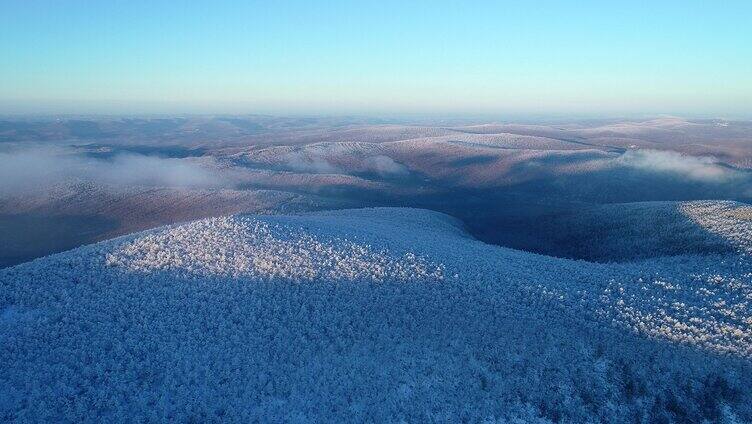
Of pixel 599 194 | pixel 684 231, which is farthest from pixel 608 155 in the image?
pixel 684 231

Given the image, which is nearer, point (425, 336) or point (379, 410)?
point (379, 410)

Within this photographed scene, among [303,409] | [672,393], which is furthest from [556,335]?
[303,409]

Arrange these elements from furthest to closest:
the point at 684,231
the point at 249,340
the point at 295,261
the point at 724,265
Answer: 1. the point at 684,231
2. the point at 724,265
3. the point at 295,261
4. the point at 249,340

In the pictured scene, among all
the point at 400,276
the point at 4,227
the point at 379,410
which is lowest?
the point at 4,227

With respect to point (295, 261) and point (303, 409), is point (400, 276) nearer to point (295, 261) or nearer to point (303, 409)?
point (295, 261)

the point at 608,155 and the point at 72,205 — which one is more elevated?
the point at 608,155

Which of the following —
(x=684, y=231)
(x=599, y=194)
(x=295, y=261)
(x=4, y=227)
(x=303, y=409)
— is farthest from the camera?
(x=599, y=194)
